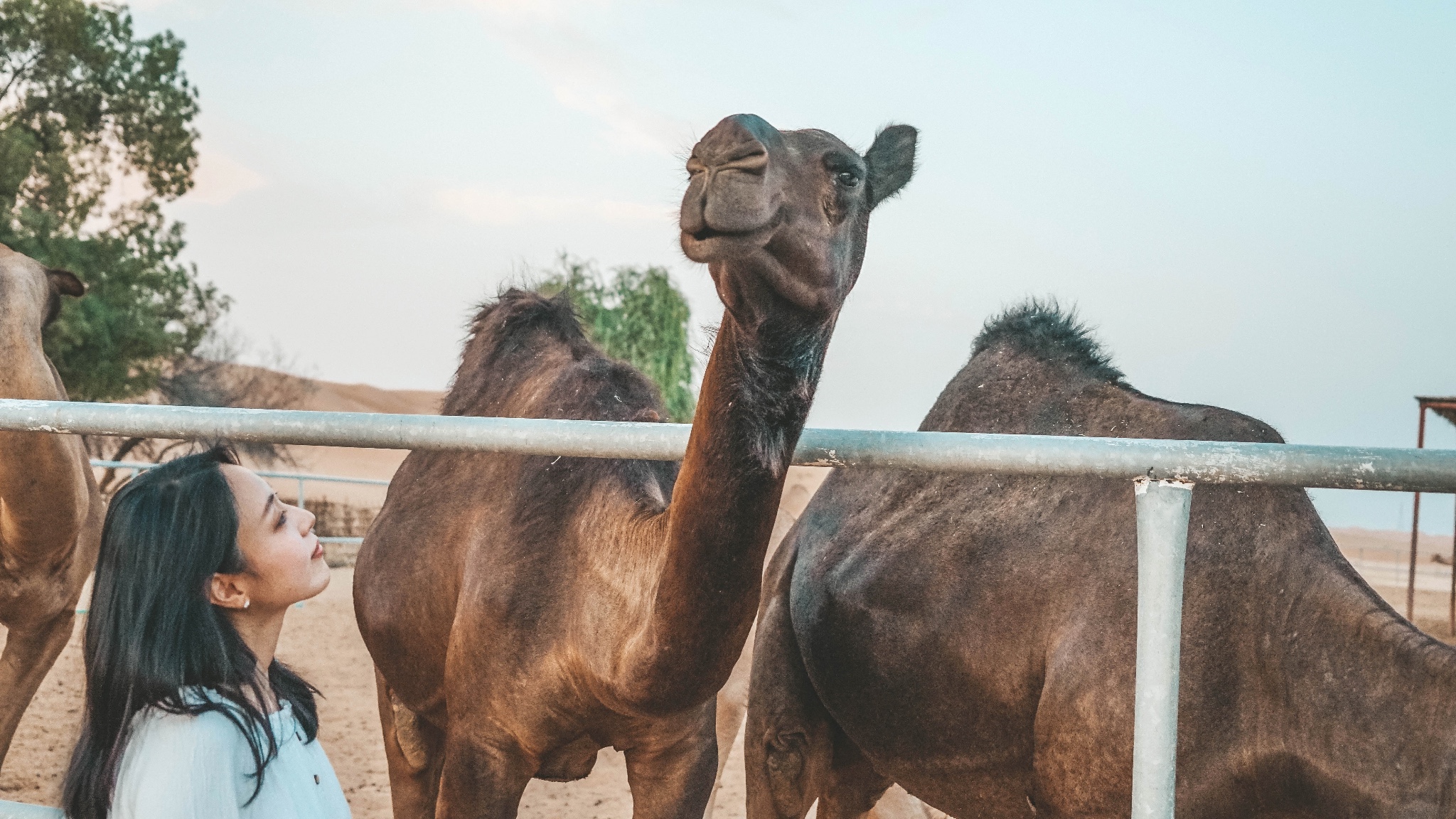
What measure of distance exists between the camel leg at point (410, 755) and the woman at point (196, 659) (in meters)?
2.37

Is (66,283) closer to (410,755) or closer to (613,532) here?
(410,755)

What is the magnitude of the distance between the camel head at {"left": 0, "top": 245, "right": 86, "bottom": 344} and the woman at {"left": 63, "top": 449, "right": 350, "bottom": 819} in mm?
3262

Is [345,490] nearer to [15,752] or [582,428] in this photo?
[15,752]


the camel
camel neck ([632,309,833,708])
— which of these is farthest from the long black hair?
the camel

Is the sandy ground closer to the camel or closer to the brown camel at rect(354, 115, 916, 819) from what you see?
the camel

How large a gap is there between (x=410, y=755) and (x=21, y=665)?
1.93 meters

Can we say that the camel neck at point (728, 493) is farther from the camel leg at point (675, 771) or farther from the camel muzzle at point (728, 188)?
the camel leg at point (675, 771)

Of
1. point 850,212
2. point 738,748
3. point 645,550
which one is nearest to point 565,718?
point 645,550

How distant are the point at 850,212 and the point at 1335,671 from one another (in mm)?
1648

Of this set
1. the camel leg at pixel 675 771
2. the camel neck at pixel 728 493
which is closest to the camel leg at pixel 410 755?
the camel leg at pixel 675 771

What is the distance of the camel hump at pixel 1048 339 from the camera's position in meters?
4.36

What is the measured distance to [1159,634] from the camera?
165 cm

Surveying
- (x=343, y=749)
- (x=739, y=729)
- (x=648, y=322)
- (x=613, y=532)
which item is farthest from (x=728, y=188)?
(x=648, y=322)

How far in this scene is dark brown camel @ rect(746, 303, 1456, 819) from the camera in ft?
9.71
